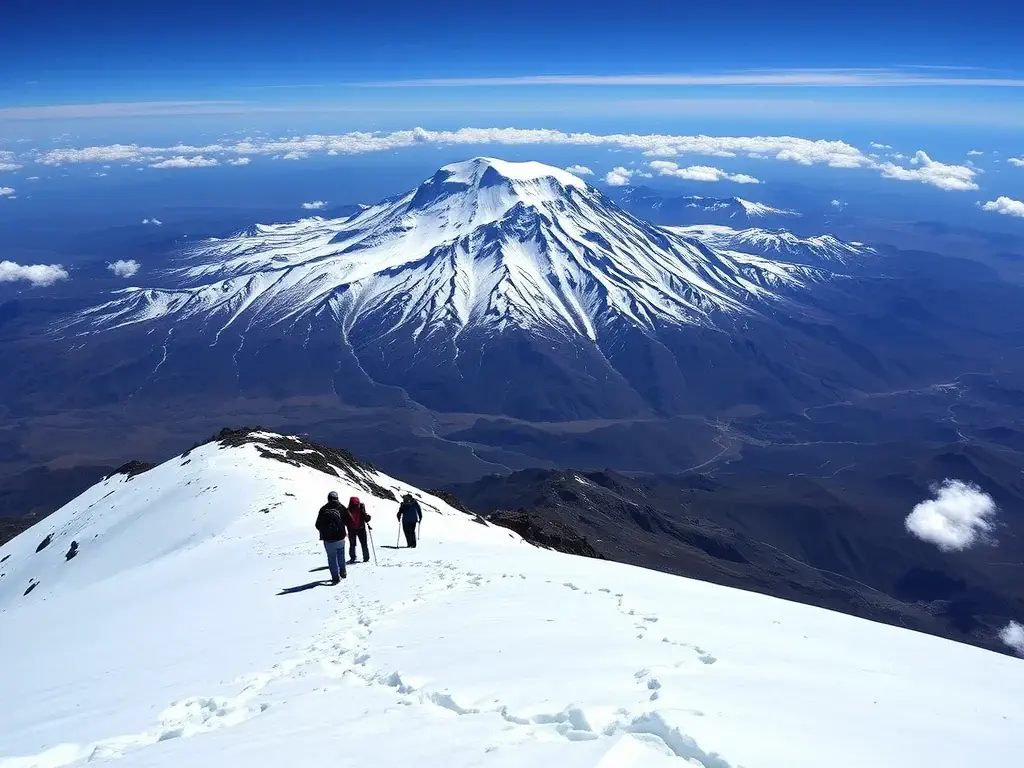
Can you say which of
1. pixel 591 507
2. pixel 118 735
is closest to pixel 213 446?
pixel 118 735

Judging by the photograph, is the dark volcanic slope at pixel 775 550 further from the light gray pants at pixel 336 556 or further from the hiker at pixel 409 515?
the light gray pants at pixel 336 556

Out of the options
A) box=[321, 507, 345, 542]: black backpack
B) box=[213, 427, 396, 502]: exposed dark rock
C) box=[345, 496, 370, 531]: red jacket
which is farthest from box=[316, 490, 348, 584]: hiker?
box=[213, 427, 396, 502]: exposed dark rock

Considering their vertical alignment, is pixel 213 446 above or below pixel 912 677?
below

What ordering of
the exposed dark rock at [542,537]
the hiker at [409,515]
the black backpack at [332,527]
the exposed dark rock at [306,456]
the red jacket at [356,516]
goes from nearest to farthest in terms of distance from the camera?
1. the black backpack at [332,527]
2. the red jacket at [356,516]
3. the hiker at [409,515]
4. the exposed dark rock at [306,456]
5. the exposed dark rock at [542,537]

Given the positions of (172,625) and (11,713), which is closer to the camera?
(11,713)

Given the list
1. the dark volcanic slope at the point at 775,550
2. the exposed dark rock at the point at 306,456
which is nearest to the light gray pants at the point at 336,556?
the exposed dark rock at the point at 306,456

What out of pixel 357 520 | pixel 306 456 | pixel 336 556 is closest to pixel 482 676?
pixel 336 556

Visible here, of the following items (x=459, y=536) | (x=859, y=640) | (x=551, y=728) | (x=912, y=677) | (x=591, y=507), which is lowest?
(x=591, y=507)

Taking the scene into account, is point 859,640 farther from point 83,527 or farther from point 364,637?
point 83,527
